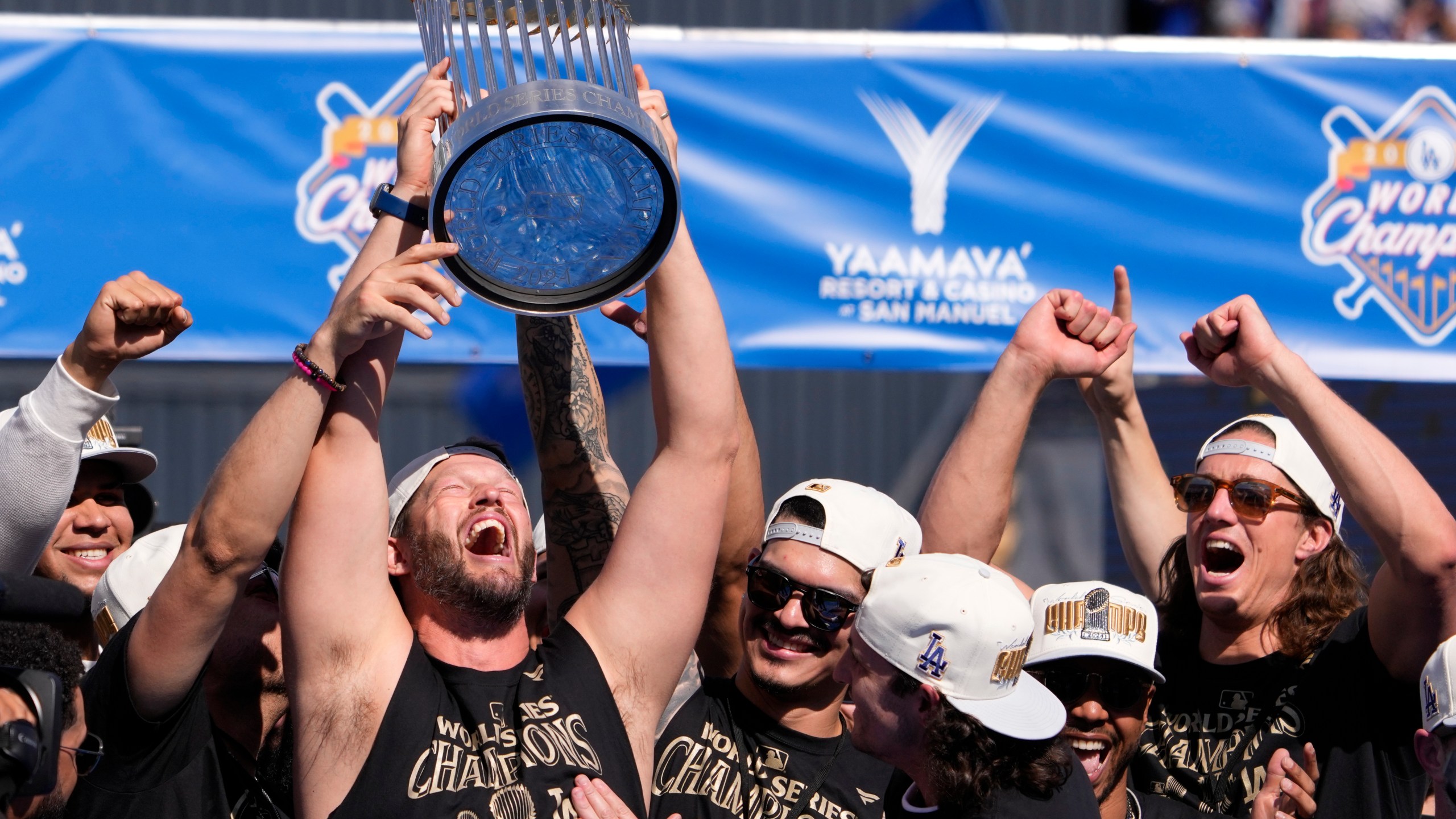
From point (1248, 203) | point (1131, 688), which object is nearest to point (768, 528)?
point (1131, 688)

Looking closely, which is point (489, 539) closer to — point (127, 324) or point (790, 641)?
point (790, 641)

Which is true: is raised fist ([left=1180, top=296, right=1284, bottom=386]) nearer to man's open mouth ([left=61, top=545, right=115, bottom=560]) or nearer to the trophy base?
the trophy base

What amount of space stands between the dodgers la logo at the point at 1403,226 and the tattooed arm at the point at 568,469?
2.48 meters

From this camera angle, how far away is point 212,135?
4.39 m

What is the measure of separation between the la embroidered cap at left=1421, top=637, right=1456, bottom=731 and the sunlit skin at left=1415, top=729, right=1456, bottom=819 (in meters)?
0.02

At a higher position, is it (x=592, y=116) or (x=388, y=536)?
(x=592, y=116)

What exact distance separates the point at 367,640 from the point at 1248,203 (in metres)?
3.14

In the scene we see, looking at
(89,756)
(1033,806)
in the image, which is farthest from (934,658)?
(89,756)

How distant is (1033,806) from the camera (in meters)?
2.54

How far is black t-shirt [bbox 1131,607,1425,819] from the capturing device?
122 inches

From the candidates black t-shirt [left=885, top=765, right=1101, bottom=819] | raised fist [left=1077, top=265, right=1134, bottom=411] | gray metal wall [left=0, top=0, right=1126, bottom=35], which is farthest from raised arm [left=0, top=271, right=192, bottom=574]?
gray metal wall [left=0, top=0, right=1126, bottom=35]

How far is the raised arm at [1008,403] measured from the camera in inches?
133

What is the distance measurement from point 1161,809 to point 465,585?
1538 mm

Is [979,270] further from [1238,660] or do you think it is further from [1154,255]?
[1238,660]
